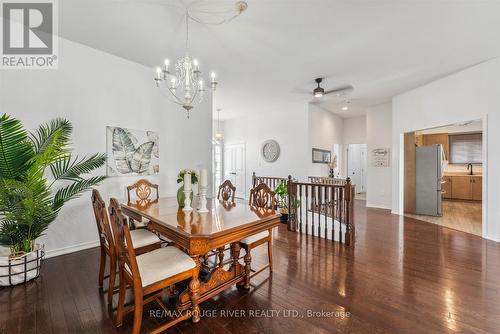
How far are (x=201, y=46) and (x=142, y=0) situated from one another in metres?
0.98

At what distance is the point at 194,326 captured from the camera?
5.59 ft

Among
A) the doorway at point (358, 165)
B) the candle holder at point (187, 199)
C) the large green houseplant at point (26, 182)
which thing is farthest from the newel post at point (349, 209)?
the doorway at point (358, 165)

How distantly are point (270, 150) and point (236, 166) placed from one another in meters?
1.63

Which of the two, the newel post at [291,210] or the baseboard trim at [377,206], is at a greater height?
the newel post at [291,210]

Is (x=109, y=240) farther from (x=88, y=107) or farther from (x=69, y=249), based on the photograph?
(x=88, y=107)

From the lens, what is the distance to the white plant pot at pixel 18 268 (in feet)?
7.27

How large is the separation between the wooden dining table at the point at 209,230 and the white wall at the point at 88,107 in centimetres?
132

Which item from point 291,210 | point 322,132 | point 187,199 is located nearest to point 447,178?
point 322,132

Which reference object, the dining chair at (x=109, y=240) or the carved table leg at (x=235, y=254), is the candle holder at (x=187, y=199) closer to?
the dining chair at (x=109, y=240)

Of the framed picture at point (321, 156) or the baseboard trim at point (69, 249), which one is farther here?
the framed picture at point (321, 156)

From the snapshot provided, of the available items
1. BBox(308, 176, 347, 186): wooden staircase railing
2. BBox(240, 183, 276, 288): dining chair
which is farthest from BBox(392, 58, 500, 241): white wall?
BBox(240, 183, 276, 288): dining chair

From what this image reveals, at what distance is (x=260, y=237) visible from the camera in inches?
94.4

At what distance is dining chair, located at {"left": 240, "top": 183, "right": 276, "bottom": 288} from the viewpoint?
2225mm

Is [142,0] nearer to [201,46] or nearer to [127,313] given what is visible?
[201,46]
